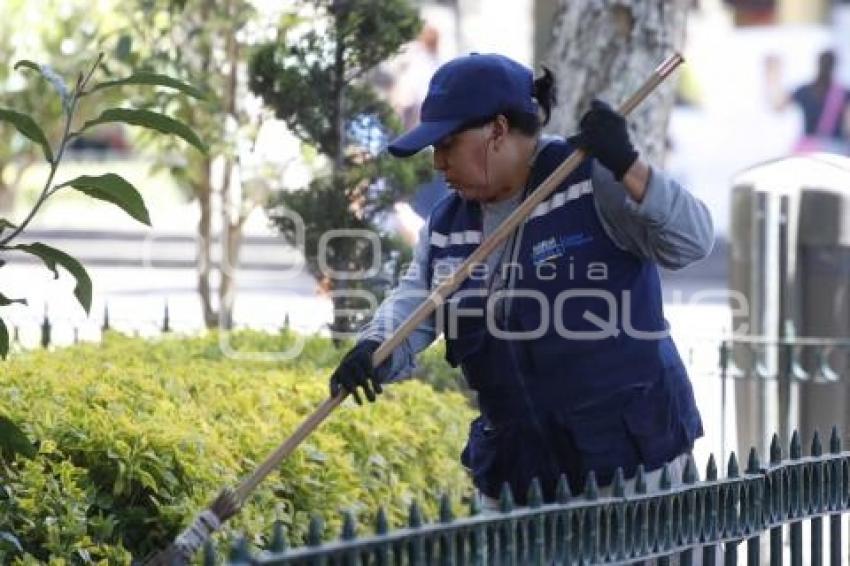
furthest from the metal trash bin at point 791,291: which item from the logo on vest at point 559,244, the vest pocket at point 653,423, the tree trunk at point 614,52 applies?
the logo on vest at point 559,244

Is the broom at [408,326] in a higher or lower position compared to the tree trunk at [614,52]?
lower

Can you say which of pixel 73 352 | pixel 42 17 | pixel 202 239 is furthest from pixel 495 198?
pixel 42 17

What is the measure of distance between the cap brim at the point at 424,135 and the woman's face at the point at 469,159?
0.02 m

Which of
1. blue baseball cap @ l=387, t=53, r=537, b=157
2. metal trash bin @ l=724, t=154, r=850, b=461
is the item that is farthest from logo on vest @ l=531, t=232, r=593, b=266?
metal trash bin @ l=724, t=154, r=850, b=461

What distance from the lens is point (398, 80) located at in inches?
547

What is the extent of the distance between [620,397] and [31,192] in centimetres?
1927

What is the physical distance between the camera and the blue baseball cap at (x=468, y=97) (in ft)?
14.9

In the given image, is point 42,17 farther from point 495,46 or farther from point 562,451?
point 495,46


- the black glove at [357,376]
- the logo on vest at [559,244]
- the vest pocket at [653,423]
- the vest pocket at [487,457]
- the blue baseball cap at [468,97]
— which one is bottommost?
the vest pocket at [487,457]

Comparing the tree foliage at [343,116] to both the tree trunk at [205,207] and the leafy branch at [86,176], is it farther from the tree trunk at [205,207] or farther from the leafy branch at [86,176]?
the leafy branch at [86,176]

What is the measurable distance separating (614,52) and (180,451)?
13.4ft

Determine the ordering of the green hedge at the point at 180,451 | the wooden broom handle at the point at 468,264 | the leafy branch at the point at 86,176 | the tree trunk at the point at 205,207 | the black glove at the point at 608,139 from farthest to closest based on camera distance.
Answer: the tree trunk at the point at 205,207, the green hedge at the point at 180,451, the leafy branch at the point at 86,176, the wooden broom handle at the point at 468,264, the black glove at the point at 608,139

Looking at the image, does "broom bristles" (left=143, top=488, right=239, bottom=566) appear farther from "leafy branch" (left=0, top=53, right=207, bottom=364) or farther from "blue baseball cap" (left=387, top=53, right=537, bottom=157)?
"blue baseball cap" (left=387, top=53, right=537, bottom=157)

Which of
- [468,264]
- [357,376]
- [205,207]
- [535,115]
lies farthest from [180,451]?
[205,207]
